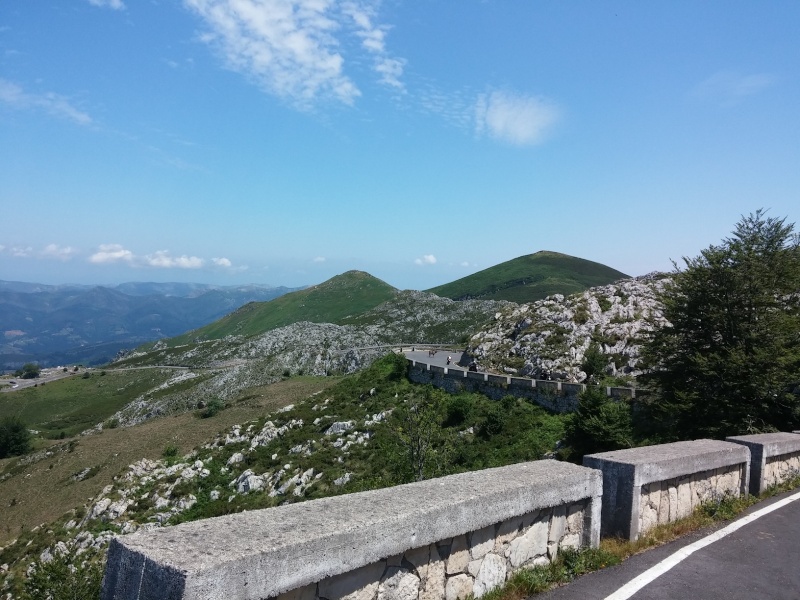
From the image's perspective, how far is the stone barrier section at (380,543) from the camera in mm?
3479

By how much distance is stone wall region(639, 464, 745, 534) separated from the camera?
22.4 ft

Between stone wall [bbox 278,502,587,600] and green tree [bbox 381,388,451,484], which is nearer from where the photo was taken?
stone wall [bbox 278,502,587,600]

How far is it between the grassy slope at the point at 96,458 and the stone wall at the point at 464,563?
35543mm

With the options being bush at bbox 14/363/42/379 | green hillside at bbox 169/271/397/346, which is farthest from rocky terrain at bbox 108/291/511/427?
green hillside at bbox 169/271/397/346

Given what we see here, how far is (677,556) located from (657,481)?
963 mm

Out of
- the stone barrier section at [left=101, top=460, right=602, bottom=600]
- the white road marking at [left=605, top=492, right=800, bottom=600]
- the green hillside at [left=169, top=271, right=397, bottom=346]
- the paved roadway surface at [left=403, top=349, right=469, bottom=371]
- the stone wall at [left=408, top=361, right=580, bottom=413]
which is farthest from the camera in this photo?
the green hillside at [left=169, top=271, right=397, bottom=346]

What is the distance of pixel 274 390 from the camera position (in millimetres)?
55906

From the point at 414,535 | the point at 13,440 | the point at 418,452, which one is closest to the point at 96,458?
the point at 13,440

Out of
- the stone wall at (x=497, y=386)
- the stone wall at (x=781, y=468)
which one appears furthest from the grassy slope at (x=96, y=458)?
the stone wall at (x=781, y=468)

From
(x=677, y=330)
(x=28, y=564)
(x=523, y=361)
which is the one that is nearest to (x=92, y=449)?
(x=28, y=564)

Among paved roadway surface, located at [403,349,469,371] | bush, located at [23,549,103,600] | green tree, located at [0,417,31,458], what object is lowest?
green tree, located at [0,417,31,458]

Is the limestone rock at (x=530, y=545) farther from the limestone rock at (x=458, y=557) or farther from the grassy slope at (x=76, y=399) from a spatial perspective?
the grassy slope at (x=76, y=399)

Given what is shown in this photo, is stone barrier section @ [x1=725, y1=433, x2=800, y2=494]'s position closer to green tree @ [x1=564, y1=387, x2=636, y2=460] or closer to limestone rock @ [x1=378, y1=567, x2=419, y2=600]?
limestone rock @ [x1=378, y1=567, x2=419, y2=600]

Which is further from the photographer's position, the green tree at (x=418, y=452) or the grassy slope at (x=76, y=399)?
the grassy slope at (x=76, y=399)
